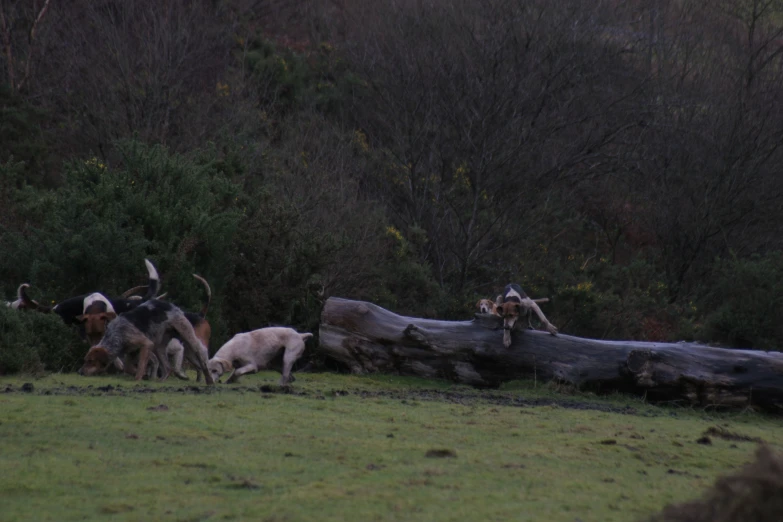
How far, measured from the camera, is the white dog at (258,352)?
13.8m

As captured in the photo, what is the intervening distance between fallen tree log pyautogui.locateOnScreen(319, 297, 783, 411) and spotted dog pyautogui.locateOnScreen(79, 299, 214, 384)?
344 cm

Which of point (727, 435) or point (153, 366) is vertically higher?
point (727, 435)

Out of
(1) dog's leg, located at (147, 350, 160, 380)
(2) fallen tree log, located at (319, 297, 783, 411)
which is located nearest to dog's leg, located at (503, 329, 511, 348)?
(2) fallen tree log, located at (319, 297, 783, 411)

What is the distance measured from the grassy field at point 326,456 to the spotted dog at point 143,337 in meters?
0.36

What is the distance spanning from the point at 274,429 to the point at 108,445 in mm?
1617

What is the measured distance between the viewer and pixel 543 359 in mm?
14688

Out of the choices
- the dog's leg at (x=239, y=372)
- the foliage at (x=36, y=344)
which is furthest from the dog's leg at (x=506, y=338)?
the foliage at (x=36, y=344)

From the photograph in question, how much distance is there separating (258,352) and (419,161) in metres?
15.9

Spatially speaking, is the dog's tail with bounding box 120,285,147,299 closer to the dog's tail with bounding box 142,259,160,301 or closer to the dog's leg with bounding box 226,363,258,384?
the dog's tail with bounding box 142,259,160,301

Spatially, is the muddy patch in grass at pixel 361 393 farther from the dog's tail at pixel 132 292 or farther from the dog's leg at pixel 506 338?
the dog's tail at pixel 132 292

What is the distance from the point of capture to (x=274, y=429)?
8.84m

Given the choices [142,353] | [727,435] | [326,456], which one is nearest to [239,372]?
[142,353]

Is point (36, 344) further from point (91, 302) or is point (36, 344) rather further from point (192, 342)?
point (192, 342)

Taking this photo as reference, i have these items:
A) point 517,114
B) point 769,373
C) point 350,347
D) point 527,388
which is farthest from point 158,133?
point 769,373
